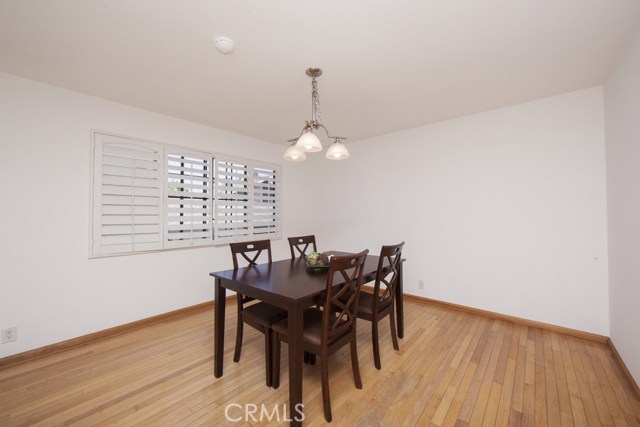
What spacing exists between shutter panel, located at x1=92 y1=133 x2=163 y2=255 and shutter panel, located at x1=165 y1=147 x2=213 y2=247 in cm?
12

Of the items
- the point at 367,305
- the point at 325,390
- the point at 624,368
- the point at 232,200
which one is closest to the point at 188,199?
the point at 232,200

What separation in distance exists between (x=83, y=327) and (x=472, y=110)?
15.7 feet

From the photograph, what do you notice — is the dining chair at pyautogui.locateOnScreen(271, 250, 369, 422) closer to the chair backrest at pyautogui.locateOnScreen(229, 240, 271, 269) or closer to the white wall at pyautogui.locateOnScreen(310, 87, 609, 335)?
the chair backrest at pyautogui.locateOnScreen(229, 240, 271, 269)

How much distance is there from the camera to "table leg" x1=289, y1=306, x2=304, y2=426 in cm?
145

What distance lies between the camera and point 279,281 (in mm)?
1839

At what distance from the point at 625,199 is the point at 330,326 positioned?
2.45 metres

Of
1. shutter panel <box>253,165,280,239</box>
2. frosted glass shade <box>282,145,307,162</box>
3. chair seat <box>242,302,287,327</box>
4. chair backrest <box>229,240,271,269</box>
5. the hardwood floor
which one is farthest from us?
shutter panel <box>253,165,280,239</box>

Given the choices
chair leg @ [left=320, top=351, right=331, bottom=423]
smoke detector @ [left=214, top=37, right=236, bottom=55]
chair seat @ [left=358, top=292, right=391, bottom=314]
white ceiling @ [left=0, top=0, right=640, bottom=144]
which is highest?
white ceiling @ [left=0, top=0, right=640, bottom=144]

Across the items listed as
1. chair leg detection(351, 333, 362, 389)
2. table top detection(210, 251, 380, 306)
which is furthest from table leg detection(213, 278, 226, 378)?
chair leg detection(351, 333, 362, 389)

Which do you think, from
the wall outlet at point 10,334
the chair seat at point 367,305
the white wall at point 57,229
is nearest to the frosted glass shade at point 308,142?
the chair seat at point 367,305

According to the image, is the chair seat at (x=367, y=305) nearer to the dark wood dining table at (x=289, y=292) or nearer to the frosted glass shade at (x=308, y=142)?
the dark wood dining table at (x=289, y=292)

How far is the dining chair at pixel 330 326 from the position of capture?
5.08 ft

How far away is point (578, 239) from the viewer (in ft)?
8.21

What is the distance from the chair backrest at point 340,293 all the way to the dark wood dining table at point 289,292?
0.31 ft
